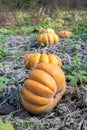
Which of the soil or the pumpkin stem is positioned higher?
the pumpkin stem

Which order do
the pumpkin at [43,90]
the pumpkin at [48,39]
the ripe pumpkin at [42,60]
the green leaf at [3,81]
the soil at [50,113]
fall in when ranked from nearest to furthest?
1. the soil at [50,113]
2. the pumpkin at [43,90]
3. the green leaf at [3,81]
4. the ripe pumpkin at [42,60]
5. the pumpkin at [48,39]

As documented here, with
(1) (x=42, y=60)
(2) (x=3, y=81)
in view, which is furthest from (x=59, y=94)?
(1) (x=42, y=60)

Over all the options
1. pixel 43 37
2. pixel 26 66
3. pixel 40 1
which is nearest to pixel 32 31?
pixel 43 37

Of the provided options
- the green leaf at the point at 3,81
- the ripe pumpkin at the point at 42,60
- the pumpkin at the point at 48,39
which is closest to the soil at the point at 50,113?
the green leaf at the point at 3,81

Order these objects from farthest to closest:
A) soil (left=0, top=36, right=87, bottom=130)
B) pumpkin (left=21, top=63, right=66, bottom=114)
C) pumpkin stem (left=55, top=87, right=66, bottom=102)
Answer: pumpkin stem (left=55, top=87, right=66, bottom=102)
pumpkin (left=21, top=63, right=66, bottom=114)
soil (left=0, top=36, right=87, bottom=130)

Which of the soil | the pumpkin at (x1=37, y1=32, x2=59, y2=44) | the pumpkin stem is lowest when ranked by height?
the pumpkin at (x1=37, y1=32, x2=59, y2=44)

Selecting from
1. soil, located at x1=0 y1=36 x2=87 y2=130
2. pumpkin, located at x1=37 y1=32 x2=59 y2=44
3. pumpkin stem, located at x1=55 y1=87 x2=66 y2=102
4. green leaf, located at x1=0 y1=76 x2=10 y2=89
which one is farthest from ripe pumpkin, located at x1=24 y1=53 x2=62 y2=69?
pumpkin, located at x1=37 y1=32 x2=59 y2=44

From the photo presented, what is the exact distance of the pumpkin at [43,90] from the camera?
11.1 feet

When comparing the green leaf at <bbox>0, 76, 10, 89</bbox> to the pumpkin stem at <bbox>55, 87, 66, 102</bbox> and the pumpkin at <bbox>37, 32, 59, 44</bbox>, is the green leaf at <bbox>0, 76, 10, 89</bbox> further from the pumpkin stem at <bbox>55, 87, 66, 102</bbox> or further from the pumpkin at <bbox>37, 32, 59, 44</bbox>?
the pumpkin at <bbox>37, 32, 59, 44</bbox>

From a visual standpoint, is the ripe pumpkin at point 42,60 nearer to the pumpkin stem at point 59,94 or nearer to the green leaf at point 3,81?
the green leaf at point 3,81

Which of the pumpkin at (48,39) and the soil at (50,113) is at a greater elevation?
the soil at (50,113)

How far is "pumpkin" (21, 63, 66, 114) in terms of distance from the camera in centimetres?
338

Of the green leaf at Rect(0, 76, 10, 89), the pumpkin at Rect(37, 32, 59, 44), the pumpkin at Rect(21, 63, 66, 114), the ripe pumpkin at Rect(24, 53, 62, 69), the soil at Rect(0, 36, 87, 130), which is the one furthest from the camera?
the pumpkin at Rect(37, 32, 59, 44)

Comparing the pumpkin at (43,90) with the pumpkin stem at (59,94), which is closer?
the pumpkin at (43,90)
